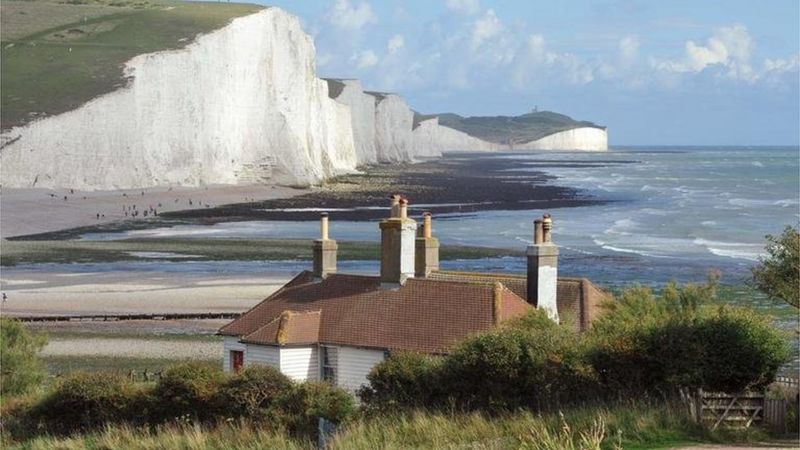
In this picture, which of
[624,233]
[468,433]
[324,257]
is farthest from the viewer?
[624,233]

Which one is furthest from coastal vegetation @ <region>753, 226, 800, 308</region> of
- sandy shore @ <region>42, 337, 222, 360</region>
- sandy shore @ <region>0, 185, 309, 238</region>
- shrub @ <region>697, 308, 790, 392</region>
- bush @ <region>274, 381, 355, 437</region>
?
sandy shore @ <region>0, 185, 309, 238</region>

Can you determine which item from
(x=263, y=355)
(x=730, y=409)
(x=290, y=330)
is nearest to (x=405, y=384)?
(x=290, y=330)

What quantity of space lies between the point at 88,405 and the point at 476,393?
5.11 metres

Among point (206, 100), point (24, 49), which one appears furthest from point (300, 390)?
point (24, 49)

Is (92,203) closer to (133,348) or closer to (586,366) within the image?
(133,348)

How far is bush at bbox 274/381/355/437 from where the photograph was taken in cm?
1680

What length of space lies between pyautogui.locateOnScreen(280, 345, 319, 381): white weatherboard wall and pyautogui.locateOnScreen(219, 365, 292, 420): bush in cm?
208

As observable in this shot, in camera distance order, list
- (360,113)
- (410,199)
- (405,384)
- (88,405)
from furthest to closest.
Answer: (360,113)
(410,199)
(88,405)
(405,384)

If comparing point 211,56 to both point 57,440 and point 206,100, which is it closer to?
point 206,100

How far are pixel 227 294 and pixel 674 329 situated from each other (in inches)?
1045

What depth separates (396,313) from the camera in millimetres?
20031

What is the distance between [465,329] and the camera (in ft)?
63.5

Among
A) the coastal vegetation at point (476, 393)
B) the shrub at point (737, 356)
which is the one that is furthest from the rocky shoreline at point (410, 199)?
the shrub at point (737, 356)

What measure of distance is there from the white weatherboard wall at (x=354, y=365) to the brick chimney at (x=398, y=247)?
4.18ft
